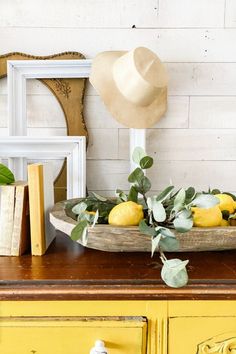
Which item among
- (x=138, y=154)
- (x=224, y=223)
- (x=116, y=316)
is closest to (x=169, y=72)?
(x=138, y=154)

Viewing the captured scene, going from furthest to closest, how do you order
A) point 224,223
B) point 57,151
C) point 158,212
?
point 57,151
point 224,223
point 158,212

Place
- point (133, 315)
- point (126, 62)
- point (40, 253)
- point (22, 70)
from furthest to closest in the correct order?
point (22, 70) → point (126, 62) → point (40, 253) → point (133, 315)

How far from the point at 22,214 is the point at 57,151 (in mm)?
340

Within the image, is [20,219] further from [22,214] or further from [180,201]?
[180,201]

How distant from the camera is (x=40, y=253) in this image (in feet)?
2.83

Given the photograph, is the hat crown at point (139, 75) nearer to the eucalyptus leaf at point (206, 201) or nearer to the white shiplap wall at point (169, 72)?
the white shiplap wall at point (169, 72)

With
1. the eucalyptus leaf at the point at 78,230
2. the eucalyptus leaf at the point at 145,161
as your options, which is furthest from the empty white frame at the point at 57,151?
the eucalyptus leaf at the point at 78,230

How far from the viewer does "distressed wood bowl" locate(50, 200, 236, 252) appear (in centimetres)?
81

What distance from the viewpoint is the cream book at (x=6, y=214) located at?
0.85 meters

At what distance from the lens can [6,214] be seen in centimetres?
85

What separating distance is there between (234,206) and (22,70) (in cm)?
72

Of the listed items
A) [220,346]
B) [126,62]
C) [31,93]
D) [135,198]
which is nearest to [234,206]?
[135,198]

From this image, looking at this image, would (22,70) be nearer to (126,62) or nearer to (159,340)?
(126,62)

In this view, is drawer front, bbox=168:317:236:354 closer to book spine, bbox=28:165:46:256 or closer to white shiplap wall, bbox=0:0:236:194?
book spine, bbox=28:165:46:256
